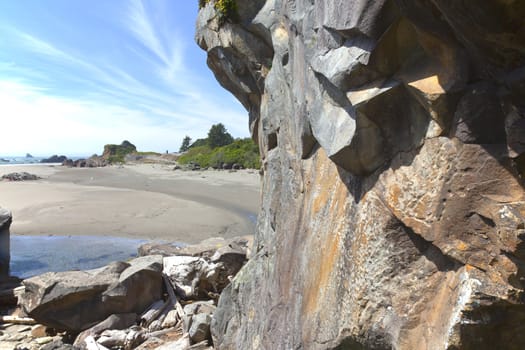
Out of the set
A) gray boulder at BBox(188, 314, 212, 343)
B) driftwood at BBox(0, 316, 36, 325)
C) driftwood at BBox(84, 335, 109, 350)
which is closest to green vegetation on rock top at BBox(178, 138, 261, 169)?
driftwood at BBox(0, 316, 36, 325)

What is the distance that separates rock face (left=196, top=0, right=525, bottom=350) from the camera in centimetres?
260

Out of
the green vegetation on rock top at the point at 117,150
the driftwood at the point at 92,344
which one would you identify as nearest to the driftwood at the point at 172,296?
the driftwood at the point at 92,344

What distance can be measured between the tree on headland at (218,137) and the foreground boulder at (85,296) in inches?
2833

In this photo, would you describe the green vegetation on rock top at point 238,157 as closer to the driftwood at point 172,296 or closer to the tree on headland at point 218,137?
the tree on headland at point 218,137

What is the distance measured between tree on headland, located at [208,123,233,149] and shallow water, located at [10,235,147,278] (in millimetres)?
61528

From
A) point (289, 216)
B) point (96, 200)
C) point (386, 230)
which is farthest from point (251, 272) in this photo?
point (96, 200)

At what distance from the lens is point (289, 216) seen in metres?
5.84

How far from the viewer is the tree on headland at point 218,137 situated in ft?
269

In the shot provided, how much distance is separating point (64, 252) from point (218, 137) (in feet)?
212

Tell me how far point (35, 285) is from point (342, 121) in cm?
1005

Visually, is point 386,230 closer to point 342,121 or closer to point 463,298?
point 463,298

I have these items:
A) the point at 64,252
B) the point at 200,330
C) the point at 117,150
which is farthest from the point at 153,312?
the point at 117,150

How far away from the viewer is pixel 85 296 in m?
9.96

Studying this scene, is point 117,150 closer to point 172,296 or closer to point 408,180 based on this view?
point 172,296
